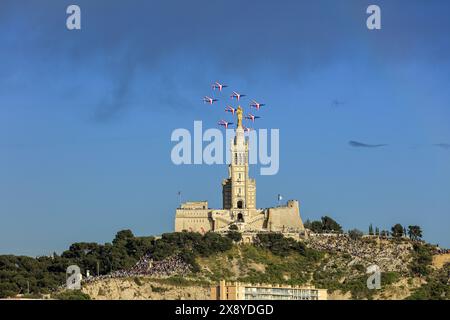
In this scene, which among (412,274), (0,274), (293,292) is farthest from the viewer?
(412,274)

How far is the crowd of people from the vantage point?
7584 inches

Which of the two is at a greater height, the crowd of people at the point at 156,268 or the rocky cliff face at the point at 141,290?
the crowd of people at the point at 156,268

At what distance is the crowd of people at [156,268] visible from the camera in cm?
19262

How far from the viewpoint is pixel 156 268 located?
196 m

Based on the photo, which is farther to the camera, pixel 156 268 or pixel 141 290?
pixel 156 268

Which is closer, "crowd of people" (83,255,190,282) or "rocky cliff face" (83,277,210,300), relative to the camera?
"rocky cliff face" (83,277,210,300)

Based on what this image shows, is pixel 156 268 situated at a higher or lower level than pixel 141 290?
higher

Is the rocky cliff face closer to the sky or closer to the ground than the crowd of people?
closer to the ground

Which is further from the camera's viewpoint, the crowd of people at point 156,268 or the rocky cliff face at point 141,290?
the crowd of people at point 156,268

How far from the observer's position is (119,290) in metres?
186
